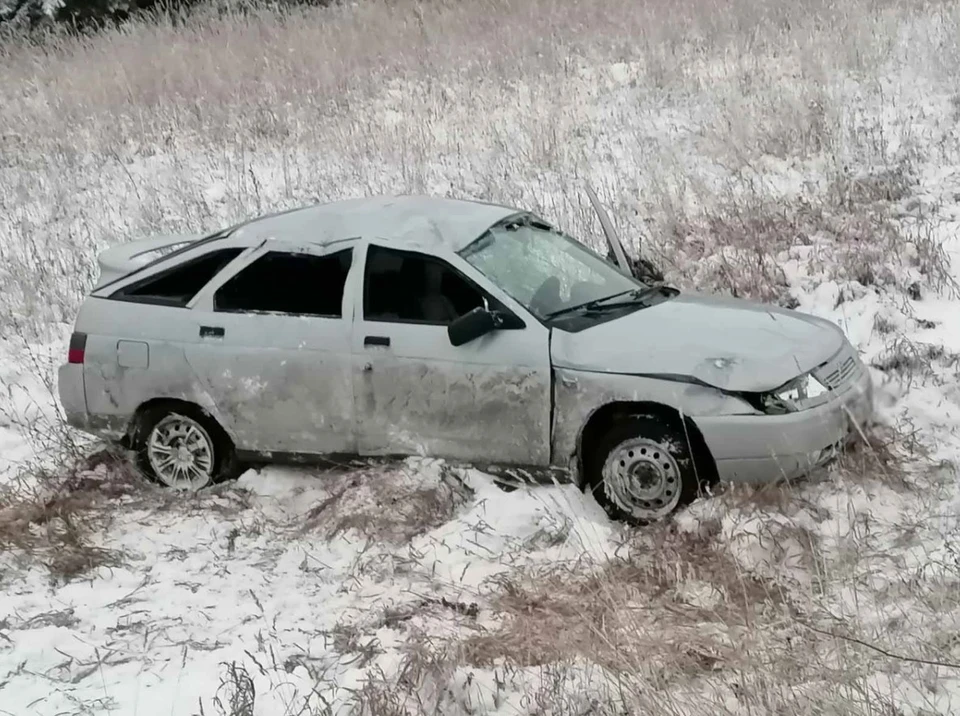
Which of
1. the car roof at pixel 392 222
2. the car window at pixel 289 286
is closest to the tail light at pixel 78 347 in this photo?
the car window at pixel 289 286

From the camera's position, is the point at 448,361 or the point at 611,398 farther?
the point at 448,361

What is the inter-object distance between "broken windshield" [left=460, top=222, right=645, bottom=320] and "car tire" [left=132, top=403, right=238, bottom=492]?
187 cm

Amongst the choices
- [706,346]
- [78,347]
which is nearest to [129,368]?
[78,347]

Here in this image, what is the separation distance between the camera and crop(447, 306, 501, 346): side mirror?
478 cm

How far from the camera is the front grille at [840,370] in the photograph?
15.2 ft

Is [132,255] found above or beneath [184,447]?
above

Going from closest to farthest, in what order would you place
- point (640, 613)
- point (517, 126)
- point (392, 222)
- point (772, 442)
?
point (640, 613), point (772, 442), point (392, 222), point (517, 126)

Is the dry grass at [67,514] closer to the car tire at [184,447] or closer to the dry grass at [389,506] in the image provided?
the car tire at [184,447]

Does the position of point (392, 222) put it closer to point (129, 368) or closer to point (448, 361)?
point (448, 361)

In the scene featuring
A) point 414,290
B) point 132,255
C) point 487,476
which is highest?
point 132,255

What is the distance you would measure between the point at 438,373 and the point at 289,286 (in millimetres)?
1082

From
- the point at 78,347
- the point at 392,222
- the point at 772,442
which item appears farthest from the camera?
the point at 78,347

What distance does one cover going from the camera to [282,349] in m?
5.32

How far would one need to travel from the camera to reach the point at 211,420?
565 centimetres
